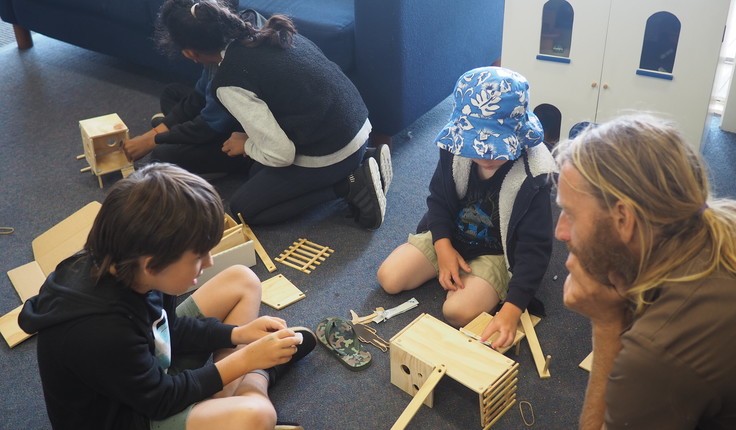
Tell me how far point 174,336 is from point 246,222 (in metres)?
0.71

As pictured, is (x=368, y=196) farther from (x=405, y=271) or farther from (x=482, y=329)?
(x=482, y=329)

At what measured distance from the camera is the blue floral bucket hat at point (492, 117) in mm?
1453

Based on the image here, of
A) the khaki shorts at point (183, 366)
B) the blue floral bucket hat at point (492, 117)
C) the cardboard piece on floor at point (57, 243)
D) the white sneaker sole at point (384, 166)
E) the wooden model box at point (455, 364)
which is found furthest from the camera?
the white sneaker sole at point (384, 166)

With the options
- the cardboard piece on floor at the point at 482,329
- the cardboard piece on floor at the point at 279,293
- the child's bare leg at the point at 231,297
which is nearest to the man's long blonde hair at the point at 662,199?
the cardboard piece on floor at the point at 482,329

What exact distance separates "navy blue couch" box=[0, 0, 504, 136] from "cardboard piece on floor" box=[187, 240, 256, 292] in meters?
0.75

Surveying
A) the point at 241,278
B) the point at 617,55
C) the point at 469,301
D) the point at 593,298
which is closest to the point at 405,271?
the point at 469,301

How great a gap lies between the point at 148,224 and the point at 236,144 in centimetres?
115

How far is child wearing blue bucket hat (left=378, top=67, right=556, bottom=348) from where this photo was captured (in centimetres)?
147

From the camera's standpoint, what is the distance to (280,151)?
1.97 meters

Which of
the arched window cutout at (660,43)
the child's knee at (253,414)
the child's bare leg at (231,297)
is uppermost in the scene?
the arched window cutout at (660,43)

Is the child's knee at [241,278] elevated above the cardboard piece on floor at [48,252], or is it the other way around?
the child's knee at [241,278]

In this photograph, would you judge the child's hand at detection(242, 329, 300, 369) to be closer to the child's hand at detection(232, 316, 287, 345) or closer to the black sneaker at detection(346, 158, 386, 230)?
the child's hand at detection(232, 316, 287, 345)

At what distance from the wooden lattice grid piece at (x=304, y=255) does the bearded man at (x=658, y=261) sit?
1.02 meters

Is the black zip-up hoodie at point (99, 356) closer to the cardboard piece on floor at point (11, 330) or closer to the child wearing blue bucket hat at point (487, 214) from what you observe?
the cardboard piece on floor at point (11, 330)
